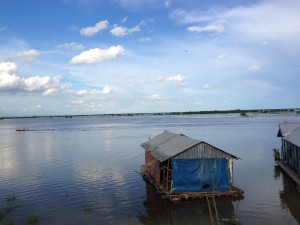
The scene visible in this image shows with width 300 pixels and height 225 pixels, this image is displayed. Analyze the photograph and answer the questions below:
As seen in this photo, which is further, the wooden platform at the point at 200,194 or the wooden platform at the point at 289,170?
the wooden platform at the point at 289,170

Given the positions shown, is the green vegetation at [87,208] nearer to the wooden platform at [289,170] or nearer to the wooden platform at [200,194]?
the wooden platform at [200,194]

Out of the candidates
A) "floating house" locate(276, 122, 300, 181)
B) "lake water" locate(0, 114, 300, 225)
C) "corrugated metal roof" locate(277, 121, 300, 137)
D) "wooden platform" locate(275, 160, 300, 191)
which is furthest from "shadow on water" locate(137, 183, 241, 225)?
"corrugated metal roof" locate(277, 121, 300, 137)

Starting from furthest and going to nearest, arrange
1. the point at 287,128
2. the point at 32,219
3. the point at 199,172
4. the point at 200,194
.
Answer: the point at 287,128
the point at 199,172
the point at 200,194
the point at 32,219

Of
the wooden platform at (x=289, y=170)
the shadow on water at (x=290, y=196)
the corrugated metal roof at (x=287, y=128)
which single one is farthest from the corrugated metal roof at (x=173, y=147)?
the corrugated metal roof at (x=287, y=128)

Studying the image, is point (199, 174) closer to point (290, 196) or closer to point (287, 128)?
point (290, 196)

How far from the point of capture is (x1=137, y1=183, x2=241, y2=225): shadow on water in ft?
64.0

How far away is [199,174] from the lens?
23000 millimetres

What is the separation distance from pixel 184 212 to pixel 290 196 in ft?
27.7

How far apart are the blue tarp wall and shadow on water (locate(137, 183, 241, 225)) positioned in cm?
86

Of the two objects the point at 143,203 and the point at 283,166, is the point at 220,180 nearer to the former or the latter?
the point at 143,203

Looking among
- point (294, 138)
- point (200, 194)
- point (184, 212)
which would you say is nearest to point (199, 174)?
point (200, 194)

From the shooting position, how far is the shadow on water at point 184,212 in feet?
64.0

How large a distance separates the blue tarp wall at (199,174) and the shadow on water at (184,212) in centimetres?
86

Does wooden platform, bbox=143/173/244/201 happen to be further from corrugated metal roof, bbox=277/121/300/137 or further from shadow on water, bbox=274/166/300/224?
corrugated metal roof, bbox=277/121/300/137
